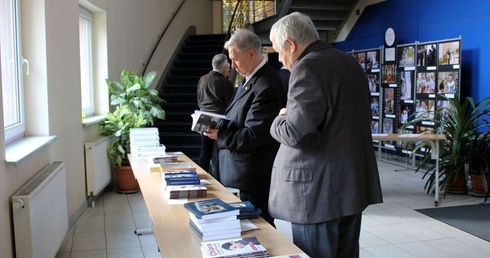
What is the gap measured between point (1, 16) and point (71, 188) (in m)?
1.89

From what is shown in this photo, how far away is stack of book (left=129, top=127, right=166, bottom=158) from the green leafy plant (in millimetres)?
1448

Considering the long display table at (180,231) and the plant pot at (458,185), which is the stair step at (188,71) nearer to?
the plant pot at (458,185)

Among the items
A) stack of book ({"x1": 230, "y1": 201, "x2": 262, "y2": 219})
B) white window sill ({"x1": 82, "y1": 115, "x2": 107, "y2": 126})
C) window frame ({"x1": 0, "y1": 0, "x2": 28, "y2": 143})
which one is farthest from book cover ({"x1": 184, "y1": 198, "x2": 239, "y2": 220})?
white window sill ({"x1": 82, "y1": 115, "x2": 107, "y2": 126})

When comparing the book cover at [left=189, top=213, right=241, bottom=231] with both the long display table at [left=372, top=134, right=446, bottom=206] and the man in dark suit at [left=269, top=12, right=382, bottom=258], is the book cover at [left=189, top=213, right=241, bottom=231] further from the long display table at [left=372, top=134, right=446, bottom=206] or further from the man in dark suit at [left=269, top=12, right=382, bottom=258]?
the long display table at [left=372, top=134, right=446, bottom=206]

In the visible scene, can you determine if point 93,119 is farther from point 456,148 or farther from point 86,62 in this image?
point 456,148

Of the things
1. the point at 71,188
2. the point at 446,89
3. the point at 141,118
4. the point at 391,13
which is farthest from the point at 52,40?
the point at 391,13

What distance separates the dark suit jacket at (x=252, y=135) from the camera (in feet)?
8.53

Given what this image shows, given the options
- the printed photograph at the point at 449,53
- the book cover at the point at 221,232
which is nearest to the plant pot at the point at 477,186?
the printed photograph at the point at 449,53

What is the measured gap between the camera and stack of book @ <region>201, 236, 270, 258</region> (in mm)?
1702

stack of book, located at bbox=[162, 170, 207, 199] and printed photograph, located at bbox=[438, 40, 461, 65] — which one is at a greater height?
printed photograph, located at bbox=[438, 40, 461, 65]

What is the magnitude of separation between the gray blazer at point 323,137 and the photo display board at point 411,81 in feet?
15.1

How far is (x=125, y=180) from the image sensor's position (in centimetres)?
595

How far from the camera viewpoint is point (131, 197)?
5.82 metres

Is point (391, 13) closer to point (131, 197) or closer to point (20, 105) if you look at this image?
point (131, 197)
